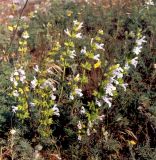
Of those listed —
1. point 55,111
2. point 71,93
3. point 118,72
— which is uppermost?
point 118,72

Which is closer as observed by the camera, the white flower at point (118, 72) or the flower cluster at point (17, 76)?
the white flower at point (118, 72)

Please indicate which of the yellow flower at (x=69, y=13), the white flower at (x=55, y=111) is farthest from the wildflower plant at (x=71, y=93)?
the yellow flower at (x=69, y=13)

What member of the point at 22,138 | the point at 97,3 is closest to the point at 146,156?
the point at 22,138

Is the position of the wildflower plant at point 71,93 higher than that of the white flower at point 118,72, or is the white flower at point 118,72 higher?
the white flower at point 118,72

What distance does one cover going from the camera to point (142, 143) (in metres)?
3.45

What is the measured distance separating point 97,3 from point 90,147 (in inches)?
139

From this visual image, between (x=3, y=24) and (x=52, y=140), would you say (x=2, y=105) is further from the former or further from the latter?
(x=3, y=24)

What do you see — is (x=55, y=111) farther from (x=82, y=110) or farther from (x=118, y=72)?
(x=118, y=72)

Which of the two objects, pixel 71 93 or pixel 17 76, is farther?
pixel 17 76

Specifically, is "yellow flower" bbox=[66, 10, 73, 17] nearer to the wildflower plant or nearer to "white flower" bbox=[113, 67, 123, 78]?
the wildflower plant

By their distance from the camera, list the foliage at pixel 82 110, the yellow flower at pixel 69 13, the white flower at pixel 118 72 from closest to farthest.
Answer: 1. the white flower at pixel 118 72
2. the foliage at pixel 82 110
3. the yellow flower at pixel 69 13

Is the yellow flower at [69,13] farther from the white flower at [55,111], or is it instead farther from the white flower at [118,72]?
the white flower at [118,72]

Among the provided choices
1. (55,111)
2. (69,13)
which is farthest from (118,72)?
(69,13)

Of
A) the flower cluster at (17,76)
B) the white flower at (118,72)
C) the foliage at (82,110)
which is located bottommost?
the foliage at (82,110)
